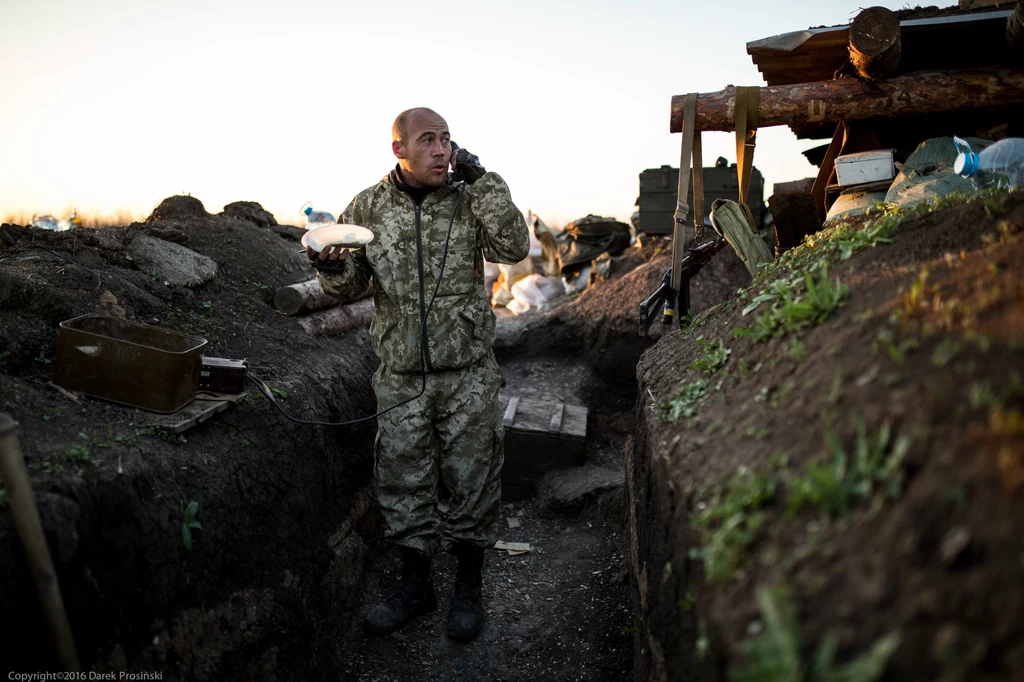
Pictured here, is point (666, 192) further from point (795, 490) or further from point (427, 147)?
point (795, 490)

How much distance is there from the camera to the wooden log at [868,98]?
4461mm

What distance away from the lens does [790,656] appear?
1379mm

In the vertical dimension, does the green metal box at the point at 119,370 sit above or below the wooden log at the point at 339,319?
above

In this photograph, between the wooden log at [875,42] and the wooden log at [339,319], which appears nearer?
the wooden log at [875,42]

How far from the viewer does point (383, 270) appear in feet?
12.4

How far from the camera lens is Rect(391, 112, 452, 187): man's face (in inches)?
145

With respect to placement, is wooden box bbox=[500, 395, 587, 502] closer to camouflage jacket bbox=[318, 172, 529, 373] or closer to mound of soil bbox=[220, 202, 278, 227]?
camouflage jacket bbox=[318, 172, 529, 373]

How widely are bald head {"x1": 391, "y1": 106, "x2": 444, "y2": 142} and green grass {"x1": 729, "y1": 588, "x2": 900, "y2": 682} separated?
113 inches

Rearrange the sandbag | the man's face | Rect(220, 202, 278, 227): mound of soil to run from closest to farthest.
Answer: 1. the man's face
2. Rect(220, 202, 278, 227): mound of soil
3. the sandbag

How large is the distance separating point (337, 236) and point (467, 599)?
2.04 meters

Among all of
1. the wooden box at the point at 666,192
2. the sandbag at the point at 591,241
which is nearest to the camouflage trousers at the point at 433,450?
the wooden box at the point at 666,192

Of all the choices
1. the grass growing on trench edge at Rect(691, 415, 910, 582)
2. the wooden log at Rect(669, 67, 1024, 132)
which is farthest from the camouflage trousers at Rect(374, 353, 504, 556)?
the wooden log at Rect(669, 67, 1024, 132)

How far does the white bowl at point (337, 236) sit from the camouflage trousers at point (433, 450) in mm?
747

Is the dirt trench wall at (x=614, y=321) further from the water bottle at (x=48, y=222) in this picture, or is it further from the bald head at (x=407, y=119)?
the water bottle at (x=48, y=222)
